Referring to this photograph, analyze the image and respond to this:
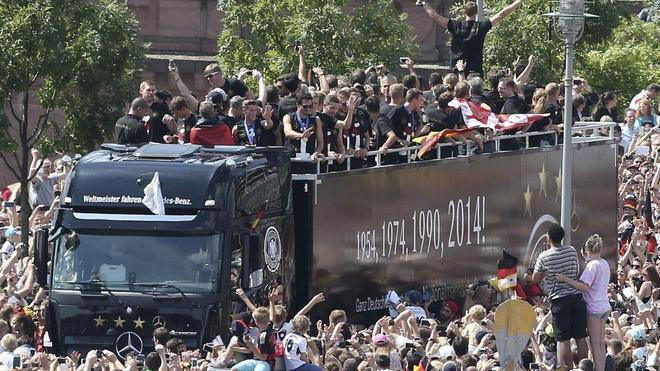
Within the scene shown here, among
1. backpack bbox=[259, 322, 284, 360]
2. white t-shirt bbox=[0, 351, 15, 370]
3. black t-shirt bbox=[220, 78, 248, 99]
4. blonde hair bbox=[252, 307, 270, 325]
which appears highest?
black t-shirt bbox=[220, 78, 248, 99]

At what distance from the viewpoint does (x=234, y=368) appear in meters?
19.5

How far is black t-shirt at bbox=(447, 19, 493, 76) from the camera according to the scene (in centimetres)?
3106

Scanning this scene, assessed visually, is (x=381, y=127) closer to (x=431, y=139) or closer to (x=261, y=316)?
(x=431, y=139)

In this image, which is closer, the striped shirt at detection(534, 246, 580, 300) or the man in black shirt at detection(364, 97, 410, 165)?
the striped shirt at detection(534, 246, 580, 300)

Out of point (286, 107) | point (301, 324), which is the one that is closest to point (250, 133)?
point (286, 107)

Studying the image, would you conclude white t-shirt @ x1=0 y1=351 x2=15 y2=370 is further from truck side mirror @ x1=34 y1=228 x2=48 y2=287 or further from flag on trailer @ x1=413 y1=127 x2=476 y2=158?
flag on trailer @ x1=413 y1=127 x2=476 y2=158

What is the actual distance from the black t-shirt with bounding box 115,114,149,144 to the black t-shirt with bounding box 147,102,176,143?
257mm

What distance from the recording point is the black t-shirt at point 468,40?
1223 inches

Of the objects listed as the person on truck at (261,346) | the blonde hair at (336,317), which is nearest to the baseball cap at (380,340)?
the person on truck at (261,346)

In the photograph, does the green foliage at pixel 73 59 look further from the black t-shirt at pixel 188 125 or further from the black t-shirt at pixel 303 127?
the black t-shirt at pixel 303 127

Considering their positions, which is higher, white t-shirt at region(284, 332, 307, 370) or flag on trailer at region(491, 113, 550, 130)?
flag on trailer at region(491, 113, 550, 130)

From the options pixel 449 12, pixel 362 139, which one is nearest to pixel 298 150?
pixel 362 139

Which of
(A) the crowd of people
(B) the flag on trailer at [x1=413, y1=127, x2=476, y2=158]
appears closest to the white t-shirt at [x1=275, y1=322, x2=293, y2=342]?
(A) the crowd of people

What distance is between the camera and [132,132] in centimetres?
2444
